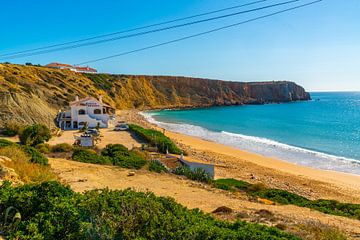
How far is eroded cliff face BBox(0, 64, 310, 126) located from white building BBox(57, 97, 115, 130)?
78.9 inches

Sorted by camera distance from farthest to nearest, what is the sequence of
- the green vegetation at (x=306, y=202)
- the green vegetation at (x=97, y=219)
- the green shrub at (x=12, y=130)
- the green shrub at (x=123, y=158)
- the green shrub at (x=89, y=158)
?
the green shrub at (x=12, y=130) < the green shrub at (x=123, y=158) < the green shrub at (x=89, y=158) < the green vegetation at (x=306, y=202) < the green vegetation at (x=97, y=219)

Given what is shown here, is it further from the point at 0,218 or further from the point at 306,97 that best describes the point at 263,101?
the point at 0,218

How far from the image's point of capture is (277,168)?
84.3ft

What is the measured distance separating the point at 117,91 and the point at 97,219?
283 ft

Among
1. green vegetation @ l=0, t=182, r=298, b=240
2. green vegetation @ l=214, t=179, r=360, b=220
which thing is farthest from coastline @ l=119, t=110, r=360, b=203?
green vegetation @ l=0, t=182, r=298, b=240

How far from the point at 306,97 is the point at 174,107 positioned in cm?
8815

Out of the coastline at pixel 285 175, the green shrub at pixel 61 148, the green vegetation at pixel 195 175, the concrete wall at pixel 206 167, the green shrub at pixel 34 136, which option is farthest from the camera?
the green shrub at pixel 34 136

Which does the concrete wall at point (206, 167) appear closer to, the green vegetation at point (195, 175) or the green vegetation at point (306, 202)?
the green vegetation at point (195, 175)

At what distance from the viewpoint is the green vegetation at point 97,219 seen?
5195 mm

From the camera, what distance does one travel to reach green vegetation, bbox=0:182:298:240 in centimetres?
520

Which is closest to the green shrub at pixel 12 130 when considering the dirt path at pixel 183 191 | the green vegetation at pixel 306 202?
the dirt path at pixel 183 191

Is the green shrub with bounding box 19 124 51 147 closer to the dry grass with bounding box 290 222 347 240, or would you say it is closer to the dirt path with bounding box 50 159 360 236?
the dirt path with bounding box 50 159 360 236

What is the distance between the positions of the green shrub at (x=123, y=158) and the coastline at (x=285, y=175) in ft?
18.5

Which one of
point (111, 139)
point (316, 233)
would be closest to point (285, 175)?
point (316, 233)
